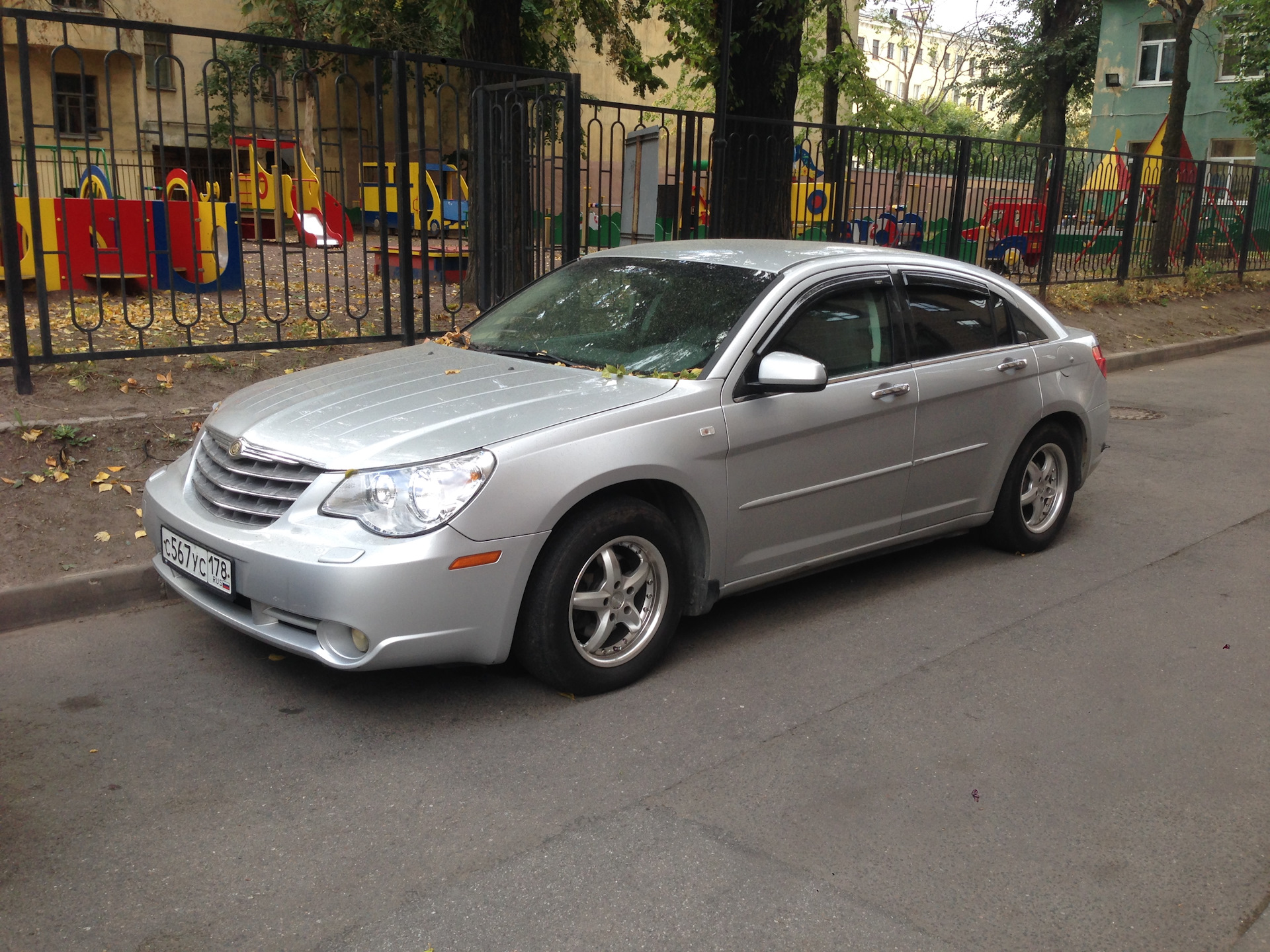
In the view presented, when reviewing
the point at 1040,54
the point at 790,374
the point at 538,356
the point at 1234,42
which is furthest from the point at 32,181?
the point at 1040,54

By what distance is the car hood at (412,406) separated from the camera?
3.92 m

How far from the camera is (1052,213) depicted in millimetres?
16016

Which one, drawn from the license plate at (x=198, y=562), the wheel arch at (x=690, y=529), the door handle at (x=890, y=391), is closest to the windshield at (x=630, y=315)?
the wheel arch at (x=690, y=529)

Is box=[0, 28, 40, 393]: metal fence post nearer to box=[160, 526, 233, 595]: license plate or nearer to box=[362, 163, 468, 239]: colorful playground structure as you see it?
box=[362, 163, 468, 239]: colorful playground structure

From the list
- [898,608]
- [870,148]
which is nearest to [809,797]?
[898,608]

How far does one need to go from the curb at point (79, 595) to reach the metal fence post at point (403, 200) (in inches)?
118

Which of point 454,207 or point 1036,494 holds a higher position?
point 454,207

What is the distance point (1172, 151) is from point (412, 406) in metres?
19.2

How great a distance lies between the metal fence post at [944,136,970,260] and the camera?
1438 centimetres

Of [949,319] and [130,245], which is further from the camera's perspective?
[130,245]

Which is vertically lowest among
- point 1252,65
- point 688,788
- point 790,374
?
point 688,788

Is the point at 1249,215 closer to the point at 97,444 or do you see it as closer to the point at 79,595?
the point at 97,444

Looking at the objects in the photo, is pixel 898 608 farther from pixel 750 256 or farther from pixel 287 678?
pixel 287 678

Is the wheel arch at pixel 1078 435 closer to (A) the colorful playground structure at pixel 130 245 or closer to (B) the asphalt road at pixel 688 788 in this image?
(B) the asphalt road at pixel 688 788
